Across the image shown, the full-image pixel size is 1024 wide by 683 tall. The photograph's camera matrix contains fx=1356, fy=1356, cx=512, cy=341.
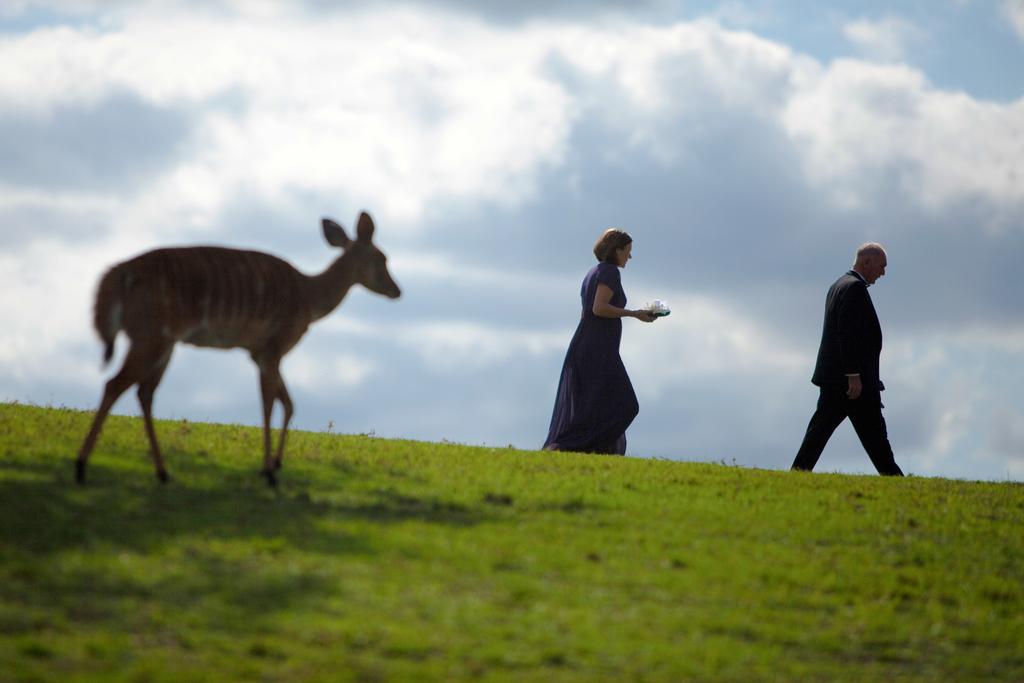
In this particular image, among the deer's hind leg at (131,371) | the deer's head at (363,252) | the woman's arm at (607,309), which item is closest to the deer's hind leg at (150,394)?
the deer's hind leg at (131,371)

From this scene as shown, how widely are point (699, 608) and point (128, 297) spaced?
19.4 feet

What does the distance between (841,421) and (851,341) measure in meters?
1.23

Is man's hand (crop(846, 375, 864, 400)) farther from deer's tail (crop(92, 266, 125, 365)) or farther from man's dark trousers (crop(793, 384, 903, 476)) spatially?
deer's tail (crop(92, 266, 125, 365))

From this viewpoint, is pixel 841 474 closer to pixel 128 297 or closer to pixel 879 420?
pixel 879 420

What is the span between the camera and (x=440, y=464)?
16719 mm

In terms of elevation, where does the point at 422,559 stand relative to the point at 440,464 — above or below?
below

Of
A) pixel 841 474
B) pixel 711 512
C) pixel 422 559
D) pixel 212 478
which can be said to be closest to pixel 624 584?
pixel 422 559

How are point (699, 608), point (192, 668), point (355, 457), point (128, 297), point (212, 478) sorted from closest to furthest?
point (192, 668) < point (699, 608) < point (128, 297) < point (212, 478) < point (355, 457)

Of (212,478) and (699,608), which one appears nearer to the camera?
(699,608)

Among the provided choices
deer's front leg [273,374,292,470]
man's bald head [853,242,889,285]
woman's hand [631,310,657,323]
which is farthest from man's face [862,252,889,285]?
deer's front leg [273,374,292,470]

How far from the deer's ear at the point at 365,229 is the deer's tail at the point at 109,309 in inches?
115

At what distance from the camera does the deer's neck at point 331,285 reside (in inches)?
562

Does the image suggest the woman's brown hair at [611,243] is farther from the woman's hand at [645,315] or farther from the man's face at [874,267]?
the man's face at [874,267]

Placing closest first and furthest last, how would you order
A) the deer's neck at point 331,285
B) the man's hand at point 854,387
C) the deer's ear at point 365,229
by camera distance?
the deer's neck at point 331,285, the deer's ear at point 365,229, the man's hand at point 854,387
